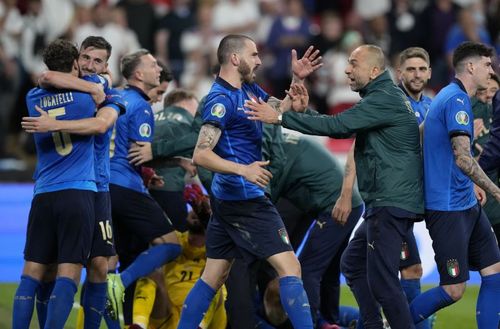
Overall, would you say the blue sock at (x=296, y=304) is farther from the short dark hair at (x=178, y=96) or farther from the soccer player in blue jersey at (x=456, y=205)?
the short dark hair at (x=178, y=96)

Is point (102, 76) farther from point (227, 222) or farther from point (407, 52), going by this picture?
point (407, 52)

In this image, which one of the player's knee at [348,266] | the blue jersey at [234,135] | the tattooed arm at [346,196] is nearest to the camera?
the blue jersey at [234,135]

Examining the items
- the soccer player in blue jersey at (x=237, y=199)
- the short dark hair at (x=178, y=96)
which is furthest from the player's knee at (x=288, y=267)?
the short dark hair at (x=178, y=96)

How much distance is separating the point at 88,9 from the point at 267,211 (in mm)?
11873

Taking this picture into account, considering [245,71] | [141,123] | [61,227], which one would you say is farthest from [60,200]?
[245,71]

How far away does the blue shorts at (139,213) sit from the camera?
945cm

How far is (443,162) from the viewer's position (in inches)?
320

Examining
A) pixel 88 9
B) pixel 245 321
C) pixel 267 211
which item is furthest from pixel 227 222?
pixel 88 9

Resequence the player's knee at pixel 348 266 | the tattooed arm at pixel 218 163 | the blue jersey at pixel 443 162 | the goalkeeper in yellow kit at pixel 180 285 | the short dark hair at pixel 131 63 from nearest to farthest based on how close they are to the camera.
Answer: the tattooed arm at pixel 218 163, the blue jersey at pixel 443 162, the player's knee at pixel 348 266, the goalkeeper in yellow kit at pixel 180 285, the short dark hair at pixel 131 63

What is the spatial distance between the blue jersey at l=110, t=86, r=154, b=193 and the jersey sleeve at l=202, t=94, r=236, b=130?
1.52 m

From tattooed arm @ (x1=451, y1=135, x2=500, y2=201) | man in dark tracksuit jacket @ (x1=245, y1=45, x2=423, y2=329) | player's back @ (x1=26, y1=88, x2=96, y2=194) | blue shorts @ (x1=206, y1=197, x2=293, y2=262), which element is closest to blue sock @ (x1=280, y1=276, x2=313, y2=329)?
blue shorts @ (x1=206, y1=197, x2=293, y2=262)

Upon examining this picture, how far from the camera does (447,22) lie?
19.5m

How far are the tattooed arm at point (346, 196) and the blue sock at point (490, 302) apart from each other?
3.95ft

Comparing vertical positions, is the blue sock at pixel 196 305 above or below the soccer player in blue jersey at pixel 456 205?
below
